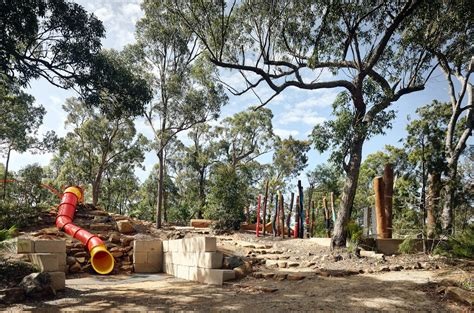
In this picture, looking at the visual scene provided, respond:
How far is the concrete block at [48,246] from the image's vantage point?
7.33 m

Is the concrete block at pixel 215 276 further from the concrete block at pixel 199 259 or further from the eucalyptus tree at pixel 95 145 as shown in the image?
the eucalyptus tree at pixel 95 145

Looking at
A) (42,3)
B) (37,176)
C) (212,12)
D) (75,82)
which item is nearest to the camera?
(42,3)

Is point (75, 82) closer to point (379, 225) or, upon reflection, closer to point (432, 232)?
point (379, 225)

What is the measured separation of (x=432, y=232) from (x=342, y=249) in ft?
7.81

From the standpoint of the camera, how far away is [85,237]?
10648 millimetres

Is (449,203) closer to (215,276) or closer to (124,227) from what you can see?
(215,276)

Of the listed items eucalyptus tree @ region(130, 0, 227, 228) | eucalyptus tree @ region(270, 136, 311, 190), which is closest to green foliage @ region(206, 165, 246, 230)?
eucalyptus tree @ region(130, 0, 227, 228)

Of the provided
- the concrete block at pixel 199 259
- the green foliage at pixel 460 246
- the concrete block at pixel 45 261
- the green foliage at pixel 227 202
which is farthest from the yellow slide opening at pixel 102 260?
the green foliage at pixel 460 246

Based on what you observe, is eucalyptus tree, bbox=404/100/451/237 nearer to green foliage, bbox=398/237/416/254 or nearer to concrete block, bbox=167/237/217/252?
green foliage, bbox=398/237/416/254

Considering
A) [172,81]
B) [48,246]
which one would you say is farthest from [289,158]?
A: [48,246]

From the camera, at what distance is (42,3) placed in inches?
272

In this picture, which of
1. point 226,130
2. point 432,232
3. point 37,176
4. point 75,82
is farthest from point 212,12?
point 37,176

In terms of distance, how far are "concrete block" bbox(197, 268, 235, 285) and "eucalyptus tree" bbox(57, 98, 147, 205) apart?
1788 centimetres

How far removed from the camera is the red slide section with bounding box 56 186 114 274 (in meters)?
9.88
